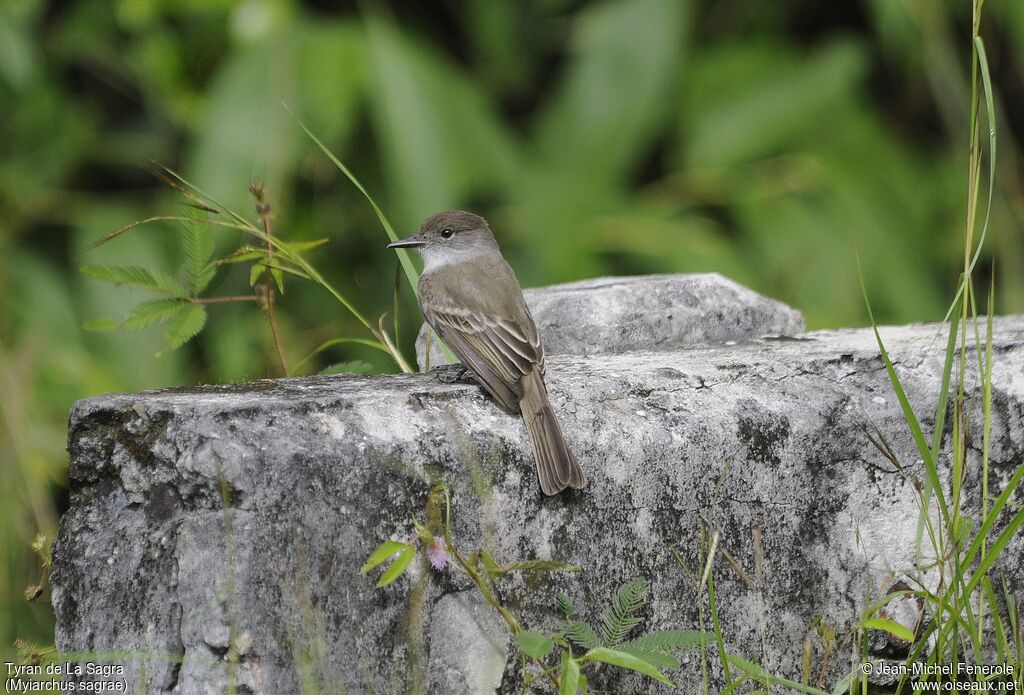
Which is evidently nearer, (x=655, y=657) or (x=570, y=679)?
(x=570, y=679)

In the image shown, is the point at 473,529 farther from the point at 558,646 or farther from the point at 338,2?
the point at 338,2

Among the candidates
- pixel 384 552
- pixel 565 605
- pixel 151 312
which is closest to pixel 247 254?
pixel 151 312

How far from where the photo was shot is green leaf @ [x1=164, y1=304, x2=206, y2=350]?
9.55 feet

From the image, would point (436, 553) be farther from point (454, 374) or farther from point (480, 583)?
point (454, 374)

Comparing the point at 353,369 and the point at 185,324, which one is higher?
the point at 185,324

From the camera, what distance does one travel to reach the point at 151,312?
9.74 feet

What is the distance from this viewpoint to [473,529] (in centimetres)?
233

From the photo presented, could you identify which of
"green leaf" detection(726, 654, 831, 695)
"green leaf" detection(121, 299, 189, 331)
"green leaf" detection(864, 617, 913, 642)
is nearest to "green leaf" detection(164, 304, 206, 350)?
"green leaf" detection(121, 299, 189, 331)

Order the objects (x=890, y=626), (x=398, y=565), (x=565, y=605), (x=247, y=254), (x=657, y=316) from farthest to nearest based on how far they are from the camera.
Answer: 1. (x=657, y=316)
2. (x=247, y=254)
3. (x=890, y=626)
4. (x=565, y=605)
5. (x=398, y=565)

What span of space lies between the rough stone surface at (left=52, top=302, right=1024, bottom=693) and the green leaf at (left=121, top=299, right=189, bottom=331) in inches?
19.8

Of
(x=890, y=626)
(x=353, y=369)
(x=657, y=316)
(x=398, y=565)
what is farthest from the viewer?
(x=657, y=316)

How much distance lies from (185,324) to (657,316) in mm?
1342

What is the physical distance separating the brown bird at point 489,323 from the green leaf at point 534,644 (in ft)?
1.17

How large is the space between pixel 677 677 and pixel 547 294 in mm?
1523
